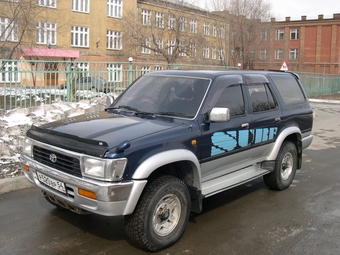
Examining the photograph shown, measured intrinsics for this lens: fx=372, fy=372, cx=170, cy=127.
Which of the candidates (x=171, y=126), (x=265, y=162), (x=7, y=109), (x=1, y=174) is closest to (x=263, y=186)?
(x=265, y=162)

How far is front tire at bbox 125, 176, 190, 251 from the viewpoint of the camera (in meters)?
3.73

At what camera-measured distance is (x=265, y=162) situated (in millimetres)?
5645

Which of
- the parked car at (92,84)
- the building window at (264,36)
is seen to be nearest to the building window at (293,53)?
the building window at (264,36)

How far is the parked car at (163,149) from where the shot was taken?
3592mm

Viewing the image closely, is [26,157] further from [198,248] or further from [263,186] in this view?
[263,186]

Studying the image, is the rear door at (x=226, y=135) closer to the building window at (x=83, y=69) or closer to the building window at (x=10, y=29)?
the building window at (x=83, y=69)

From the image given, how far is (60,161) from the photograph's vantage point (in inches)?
153

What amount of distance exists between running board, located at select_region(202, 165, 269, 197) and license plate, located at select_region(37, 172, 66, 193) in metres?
1.64

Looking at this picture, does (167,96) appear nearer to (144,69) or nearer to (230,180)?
(230,180)

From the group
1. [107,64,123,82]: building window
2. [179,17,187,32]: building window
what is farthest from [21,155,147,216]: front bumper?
[179,17,187,32]: building window

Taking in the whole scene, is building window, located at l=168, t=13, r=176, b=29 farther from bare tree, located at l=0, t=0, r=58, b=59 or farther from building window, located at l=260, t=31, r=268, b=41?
bare tree, located at l=0, t=0, r=58, b=59

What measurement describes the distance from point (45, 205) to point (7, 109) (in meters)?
5.96

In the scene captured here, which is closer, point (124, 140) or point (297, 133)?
point (124, 140)

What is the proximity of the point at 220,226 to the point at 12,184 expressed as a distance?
3343 millimetres
